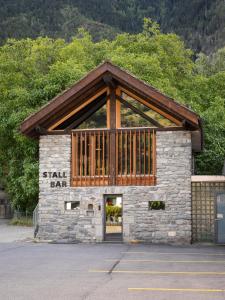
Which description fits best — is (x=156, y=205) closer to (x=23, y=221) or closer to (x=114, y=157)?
(x=114, y=157)

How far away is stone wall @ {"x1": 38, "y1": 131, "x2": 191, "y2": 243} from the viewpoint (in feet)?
68.3

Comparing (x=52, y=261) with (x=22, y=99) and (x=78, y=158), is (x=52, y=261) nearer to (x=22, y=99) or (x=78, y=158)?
(x=78, y=158)

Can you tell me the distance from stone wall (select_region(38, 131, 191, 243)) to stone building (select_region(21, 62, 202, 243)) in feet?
0.13

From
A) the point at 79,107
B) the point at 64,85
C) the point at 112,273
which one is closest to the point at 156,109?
the point at 79,107

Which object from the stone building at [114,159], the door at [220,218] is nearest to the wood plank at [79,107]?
the stone building at [114,159]

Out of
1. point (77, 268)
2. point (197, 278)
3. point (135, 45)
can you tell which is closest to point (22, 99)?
point (135, 45)

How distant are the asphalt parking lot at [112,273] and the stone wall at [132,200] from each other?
192 centimetres

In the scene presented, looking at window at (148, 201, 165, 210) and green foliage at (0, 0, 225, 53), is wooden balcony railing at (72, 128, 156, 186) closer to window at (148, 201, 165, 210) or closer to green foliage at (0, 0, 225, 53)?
window at (148, 201, 165, 210)

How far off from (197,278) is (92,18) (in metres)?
97.6

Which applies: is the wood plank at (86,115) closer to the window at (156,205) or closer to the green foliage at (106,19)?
the window at (156,205)

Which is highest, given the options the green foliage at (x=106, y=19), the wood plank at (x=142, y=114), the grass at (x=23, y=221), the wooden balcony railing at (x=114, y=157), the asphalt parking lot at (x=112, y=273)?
the green foliage at (x=106, y=19)

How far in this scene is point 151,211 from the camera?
2094 centimetres

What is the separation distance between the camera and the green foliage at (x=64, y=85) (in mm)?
31844

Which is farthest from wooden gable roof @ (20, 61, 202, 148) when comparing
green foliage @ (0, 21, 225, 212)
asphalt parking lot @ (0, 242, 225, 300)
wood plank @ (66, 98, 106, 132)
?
green foliage @ (0, 21, 225, 212)
